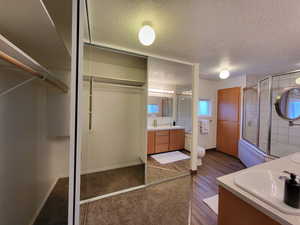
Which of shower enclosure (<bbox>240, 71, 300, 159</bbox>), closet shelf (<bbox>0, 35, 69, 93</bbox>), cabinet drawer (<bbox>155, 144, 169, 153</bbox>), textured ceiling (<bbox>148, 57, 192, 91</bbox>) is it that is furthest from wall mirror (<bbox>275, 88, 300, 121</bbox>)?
closet shelf (<bbox>0, 35, 69, 93</bbox>)

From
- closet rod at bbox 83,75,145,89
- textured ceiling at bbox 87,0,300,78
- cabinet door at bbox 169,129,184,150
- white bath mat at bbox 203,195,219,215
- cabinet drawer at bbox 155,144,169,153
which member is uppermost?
textured ceiling at bbox 87,0,300,78

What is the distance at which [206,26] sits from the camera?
1.45m

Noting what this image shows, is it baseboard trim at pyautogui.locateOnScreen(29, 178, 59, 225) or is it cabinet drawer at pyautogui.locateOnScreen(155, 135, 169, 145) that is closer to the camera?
baseboard trim at pyautogui.locateOnScreen(29, 178, 59, 225)

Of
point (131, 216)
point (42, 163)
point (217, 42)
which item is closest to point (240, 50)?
point (217, 42)

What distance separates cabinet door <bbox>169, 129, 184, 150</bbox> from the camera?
2834 millimetres

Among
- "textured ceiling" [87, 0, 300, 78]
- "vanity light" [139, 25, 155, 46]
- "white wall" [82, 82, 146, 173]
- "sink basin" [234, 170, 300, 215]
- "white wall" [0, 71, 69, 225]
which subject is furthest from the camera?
"white wall" [82, 82, 146, 173]

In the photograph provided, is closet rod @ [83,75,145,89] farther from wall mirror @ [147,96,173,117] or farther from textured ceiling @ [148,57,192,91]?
wall mirror @ [147,96,173,117]

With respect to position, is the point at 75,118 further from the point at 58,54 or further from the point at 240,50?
the point at 240,50

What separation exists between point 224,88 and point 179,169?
284cm

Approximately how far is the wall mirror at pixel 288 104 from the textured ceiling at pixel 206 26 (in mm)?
664

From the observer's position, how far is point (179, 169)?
8.52ft

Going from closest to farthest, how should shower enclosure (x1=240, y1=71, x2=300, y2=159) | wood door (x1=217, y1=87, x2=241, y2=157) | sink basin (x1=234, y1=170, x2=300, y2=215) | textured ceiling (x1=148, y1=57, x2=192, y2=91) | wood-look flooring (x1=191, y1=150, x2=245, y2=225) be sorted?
sink basin (x1=234, y1=170, x2=300, y2=215) → wood-look flooring (x1=191, y1=150, x2=245, y2=225) → textured ceiling (x1=148, y1=57, x2=192, y2=91) → shower enclosure (x1=240, y1=71, x2=300, y2=159) → wood door (x1=217, y1=87, x2=241, y2=157)

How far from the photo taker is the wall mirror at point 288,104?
1910 mm

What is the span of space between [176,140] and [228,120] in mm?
1929
